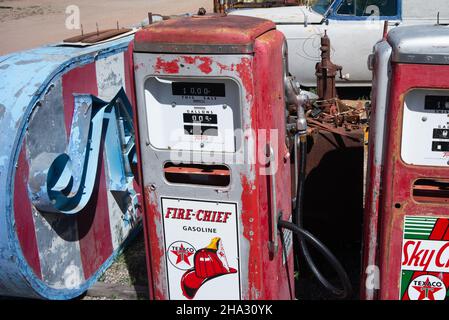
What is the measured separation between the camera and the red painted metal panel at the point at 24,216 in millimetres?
2826

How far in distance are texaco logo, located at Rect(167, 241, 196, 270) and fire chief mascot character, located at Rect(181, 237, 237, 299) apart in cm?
3

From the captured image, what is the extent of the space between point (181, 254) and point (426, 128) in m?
1.29

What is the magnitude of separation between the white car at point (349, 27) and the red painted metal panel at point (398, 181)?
507cm

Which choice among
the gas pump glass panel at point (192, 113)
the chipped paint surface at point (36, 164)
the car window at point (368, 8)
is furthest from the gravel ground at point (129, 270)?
the car window at point (368, 8)

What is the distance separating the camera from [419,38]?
226cm

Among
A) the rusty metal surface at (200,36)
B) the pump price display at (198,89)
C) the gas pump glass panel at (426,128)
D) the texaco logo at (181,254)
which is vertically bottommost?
the texaco logo at (181,254)

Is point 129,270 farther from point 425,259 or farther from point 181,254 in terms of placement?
point 425,259

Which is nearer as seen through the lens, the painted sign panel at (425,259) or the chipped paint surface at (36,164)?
the painted sign panel at (425,259)

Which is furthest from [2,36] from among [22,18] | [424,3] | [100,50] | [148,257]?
[148,257]

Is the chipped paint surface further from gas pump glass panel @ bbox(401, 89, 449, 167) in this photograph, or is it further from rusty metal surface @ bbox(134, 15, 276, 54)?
gas pump glass panel @ bbox(401, 89, 449, 167)

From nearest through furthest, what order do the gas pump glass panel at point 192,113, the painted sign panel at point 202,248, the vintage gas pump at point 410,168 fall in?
the vintage gas pump at point 410,168, the gas pump glass panel at point 192,113, the painted sign panel at point 202,248

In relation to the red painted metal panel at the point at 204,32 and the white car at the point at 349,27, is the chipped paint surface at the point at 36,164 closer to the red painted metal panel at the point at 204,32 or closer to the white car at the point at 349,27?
the red painted metal panel at the point at 204,32

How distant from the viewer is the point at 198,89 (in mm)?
2533

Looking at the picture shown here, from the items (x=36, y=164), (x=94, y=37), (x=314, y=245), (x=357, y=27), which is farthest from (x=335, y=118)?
(x=357, y=27)
